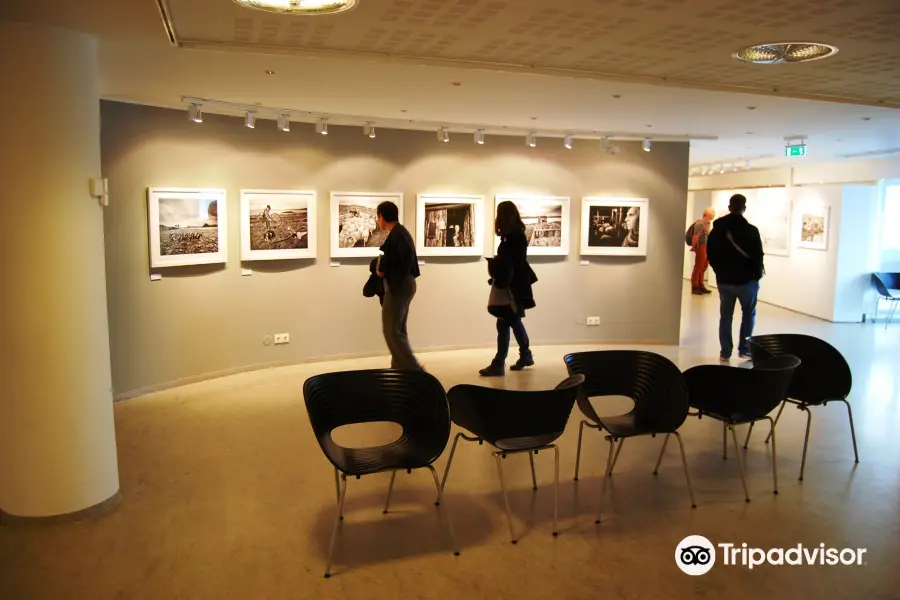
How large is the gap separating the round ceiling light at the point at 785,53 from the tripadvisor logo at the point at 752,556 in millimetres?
3116

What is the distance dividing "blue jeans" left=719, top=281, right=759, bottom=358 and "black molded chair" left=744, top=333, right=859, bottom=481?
11.1 ft

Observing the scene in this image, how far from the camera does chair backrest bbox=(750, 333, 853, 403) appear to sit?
19.5 ft

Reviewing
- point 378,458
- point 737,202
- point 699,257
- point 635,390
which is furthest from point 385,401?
point 699,257

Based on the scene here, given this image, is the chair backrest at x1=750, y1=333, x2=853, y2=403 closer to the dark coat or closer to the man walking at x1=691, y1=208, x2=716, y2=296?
the dark coat

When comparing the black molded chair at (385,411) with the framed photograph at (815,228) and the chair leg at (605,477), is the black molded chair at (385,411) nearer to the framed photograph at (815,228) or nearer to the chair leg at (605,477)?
the chair leg at (605,477)

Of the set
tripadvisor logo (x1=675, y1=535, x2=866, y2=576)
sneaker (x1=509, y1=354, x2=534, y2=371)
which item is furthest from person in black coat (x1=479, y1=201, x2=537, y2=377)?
tripadvisor logo (x1=675, y1=535, x2=866, y2=576)

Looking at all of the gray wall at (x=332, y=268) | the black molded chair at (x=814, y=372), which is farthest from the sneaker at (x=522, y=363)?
the black molded chair at (x=814, y=372)

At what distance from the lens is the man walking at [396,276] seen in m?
7.45

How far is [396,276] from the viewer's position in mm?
7484

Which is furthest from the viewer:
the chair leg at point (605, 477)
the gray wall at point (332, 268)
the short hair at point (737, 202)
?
the short hair at point (737, 202)

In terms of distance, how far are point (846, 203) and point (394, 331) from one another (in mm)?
10158

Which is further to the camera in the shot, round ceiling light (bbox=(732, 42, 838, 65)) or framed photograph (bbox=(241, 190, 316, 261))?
framed photograph (bbox=(241, 190, 316, 261))

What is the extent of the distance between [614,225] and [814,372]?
520 centimetres

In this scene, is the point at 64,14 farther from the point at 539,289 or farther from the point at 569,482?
the point at 539,289
